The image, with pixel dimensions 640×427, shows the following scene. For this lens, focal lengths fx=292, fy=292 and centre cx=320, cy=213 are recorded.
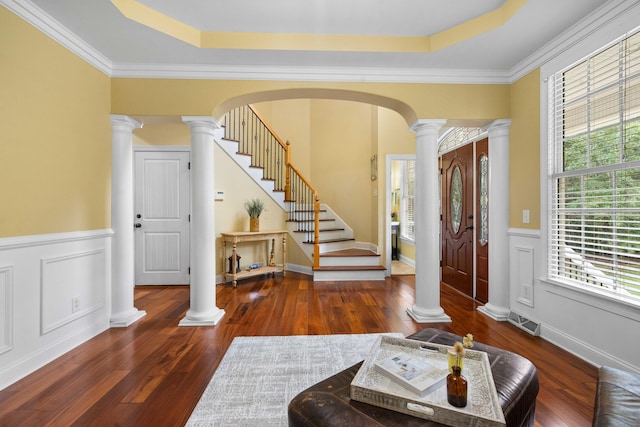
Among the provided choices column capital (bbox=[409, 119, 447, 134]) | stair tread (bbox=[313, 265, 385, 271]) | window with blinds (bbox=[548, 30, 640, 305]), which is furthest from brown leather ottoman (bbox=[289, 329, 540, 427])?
stair tread (bbox=[313, 265, 385, 271])

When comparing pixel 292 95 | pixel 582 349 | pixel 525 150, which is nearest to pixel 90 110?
pixel 292 95

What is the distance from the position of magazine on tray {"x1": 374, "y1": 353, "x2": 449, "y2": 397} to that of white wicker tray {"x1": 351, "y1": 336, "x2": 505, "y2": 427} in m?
0.02

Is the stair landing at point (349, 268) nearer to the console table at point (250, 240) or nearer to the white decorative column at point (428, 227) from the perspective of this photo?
the console table at point (250, 240)

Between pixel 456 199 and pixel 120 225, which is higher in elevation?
pixel 456 199

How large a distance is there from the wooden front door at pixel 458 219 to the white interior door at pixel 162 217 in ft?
13.4

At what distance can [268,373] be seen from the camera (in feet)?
6.93

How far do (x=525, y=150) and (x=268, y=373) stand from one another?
3.17 meters

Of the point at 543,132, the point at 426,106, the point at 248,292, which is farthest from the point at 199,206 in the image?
the point at 543,132

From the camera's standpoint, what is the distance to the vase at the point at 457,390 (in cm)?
106

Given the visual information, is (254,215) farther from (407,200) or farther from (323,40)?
(407,200)

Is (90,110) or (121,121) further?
(121,121)

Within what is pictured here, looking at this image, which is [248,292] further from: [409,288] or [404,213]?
[404,213]

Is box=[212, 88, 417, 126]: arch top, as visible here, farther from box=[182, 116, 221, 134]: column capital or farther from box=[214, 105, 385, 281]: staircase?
box=[214, 105, 385, 281]: staircase

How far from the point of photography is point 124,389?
195 cm
